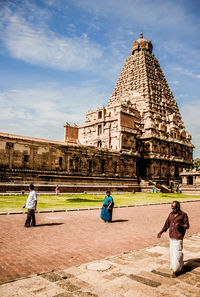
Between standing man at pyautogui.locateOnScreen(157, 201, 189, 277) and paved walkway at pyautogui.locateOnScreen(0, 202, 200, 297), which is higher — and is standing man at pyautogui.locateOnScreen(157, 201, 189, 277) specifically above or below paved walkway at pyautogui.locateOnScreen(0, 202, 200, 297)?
above

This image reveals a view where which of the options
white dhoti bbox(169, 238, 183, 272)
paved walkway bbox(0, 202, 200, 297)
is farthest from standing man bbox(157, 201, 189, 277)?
paved walkway bbox(0, 202, 200, 297)

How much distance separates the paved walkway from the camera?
5578mm

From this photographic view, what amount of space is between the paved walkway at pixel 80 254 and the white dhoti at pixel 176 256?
257 millimetres

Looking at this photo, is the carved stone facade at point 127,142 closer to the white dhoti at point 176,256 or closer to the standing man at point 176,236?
the standing man at point 176,236

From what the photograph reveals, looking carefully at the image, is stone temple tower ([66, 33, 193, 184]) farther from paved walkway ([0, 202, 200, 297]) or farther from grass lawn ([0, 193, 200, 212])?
paved walkway ([0, 202, 200, 297])

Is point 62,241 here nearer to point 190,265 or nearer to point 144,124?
point 190,265

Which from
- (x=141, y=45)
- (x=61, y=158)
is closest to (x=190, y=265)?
(x=61, y=158)

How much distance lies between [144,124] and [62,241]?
50928 millimetres

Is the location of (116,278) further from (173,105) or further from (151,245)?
(173,105)

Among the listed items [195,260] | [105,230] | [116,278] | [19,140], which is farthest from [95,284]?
[19,140]

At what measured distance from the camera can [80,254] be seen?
311 inches

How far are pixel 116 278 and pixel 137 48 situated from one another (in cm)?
7571

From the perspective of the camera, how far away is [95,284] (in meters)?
5.58

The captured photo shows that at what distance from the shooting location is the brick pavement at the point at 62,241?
22.7ft
